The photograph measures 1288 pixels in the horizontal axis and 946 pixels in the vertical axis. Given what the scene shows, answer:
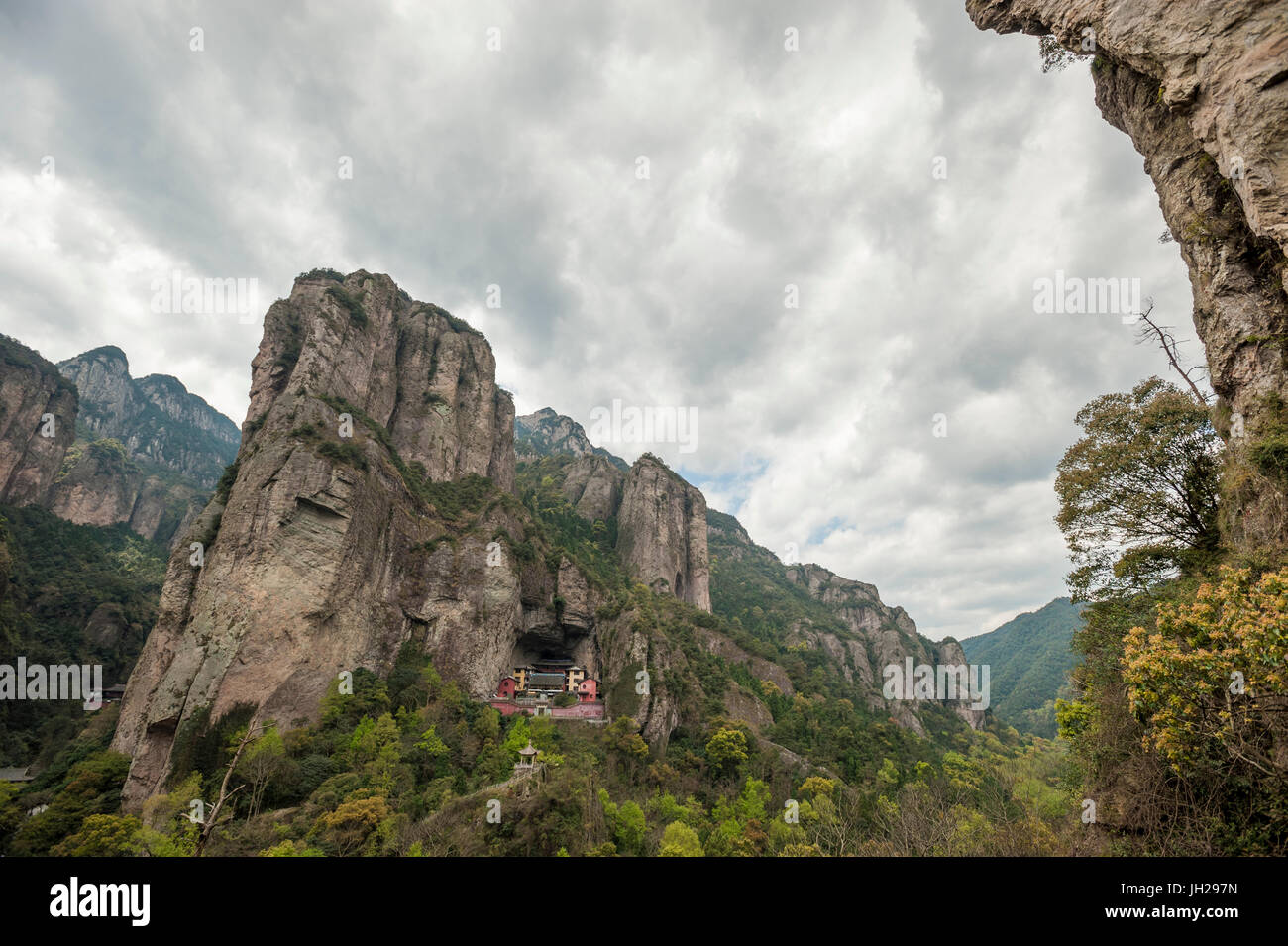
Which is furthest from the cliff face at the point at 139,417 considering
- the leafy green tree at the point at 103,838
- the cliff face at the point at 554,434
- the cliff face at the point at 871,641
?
the cliff face at the point at 871,641

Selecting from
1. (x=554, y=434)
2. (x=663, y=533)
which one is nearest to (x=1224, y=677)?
(x=663, y=533)

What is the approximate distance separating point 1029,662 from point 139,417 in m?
245

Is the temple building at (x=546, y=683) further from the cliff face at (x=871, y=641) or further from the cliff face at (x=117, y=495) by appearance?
the cliff face at (x=117, y=495)

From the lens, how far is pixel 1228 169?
9.88 m

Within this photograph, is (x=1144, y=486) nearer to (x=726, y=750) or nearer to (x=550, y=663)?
(x=726, y=750)

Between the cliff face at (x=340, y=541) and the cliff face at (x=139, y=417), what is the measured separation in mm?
104817

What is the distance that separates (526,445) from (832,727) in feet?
306

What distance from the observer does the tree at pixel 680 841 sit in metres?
22.5

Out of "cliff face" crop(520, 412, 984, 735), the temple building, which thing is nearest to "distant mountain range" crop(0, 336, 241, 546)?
"cliff face" crop(520, 412, 984, 735)

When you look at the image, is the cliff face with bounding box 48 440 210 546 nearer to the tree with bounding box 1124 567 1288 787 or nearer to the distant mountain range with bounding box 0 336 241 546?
the distant mountain range with bounding box 0 336 241 546

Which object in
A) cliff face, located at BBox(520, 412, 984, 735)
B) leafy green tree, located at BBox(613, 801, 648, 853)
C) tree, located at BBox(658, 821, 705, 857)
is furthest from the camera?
cliff face, located at BBox(520, 412, 984, 735)

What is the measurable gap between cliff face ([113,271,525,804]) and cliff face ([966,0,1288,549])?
39.4 m

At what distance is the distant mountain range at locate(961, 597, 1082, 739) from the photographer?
101 meters

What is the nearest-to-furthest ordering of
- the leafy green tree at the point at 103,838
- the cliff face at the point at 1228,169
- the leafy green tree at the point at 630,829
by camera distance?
the cliff face at the point at 1228,169
the leafy green tree at the point at 103,838
the leafy green tree at the point at 630,829
